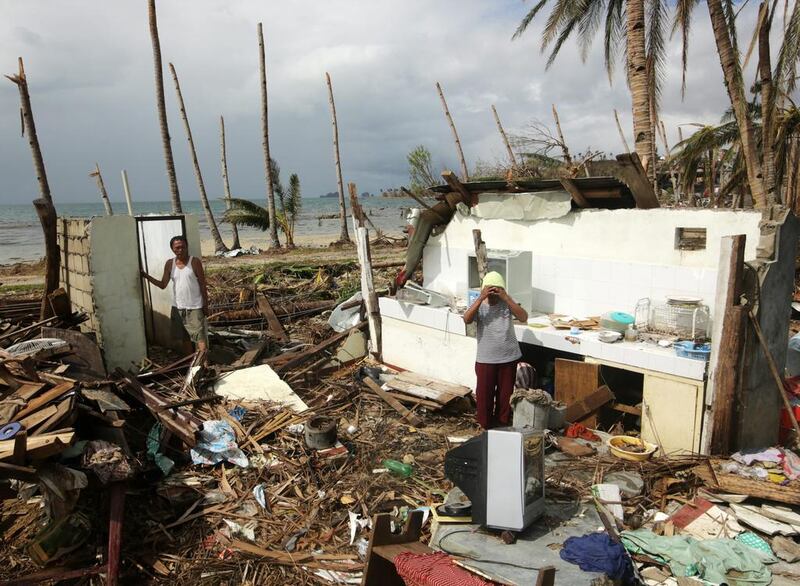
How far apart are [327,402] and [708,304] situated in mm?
5123

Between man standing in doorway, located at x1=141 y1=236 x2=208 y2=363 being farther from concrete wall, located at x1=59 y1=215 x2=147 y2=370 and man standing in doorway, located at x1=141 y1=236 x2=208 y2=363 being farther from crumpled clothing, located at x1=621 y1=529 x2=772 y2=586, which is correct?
crumpled clothing, located at x1=621 y1=529 x2=772 y2=586

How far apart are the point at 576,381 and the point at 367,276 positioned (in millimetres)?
4028

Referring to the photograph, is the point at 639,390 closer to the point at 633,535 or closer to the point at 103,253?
the point at 633,535

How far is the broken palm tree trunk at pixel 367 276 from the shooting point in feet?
30.4

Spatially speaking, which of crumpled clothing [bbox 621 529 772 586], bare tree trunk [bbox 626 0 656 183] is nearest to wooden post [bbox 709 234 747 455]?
crumpled clothing [bbox 621 529 772 586]

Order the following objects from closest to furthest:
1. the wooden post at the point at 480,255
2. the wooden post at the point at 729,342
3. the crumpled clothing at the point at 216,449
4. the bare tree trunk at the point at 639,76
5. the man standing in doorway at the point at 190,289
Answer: the wooden post at the point at 729,342 → the crumpled clothing at the point at 216,449 → the wooden post at the point at 480,255 → the man standing in doorway at the point at 190,289 → the bare tree trunk at the point at 639,76

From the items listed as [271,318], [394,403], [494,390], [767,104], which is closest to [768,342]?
[494,390]

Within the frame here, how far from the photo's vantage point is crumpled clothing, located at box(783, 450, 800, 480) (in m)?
5.39

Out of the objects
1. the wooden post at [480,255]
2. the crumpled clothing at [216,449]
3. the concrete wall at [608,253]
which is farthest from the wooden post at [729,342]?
the crumpled clothing at [216,449]

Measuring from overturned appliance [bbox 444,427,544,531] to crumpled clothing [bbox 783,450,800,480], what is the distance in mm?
2978

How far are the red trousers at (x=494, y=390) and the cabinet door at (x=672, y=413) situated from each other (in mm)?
1524

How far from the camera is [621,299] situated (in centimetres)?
746

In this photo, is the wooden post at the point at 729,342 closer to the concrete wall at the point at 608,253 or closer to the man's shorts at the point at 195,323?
the concrete wall at the point at 608,253

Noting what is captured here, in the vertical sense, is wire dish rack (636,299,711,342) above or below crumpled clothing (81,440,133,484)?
above
